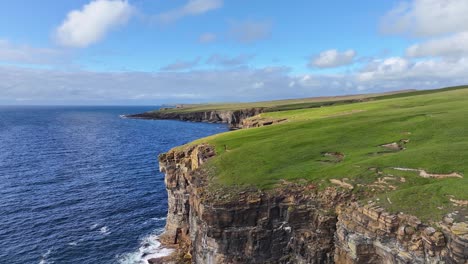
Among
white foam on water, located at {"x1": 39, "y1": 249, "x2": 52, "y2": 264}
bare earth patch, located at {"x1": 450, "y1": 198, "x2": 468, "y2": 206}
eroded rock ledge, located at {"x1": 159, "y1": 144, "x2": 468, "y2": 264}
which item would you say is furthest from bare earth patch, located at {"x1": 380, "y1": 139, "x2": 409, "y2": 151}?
white foam on water, located at {"x1": 39, "y1": 249, "x2": 52, "y2": 264}

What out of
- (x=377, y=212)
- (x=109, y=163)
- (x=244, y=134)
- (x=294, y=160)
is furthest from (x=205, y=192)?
(x=109, y=163)

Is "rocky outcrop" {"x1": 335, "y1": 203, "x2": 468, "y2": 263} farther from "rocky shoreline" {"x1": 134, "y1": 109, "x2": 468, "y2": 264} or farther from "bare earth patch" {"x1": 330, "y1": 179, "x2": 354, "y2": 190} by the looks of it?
"bare earth patch" {"x1": 330, "y1": 179, "x2": 354, "y2": 190}

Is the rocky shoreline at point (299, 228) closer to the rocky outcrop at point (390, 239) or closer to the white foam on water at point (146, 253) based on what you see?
the rocky outcrop at point (390, 239)

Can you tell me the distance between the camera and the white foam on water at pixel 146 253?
42.2m

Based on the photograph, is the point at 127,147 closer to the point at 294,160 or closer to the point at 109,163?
the point at 109,163

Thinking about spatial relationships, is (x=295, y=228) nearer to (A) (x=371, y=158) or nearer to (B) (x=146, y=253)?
(A) (x=371, y=158)

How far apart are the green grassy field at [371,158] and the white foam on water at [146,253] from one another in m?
16.2

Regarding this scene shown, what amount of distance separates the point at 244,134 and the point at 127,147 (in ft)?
250

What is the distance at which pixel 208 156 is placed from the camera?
40688 millimetres

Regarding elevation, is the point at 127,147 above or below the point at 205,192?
below

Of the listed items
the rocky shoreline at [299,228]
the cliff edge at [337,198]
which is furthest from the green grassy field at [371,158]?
the rocky shoreline at [299,228]

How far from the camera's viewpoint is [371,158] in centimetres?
3158

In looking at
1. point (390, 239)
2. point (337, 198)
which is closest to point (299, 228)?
point (337, 198)

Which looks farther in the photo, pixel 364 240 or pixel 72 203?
pixel 72 203
